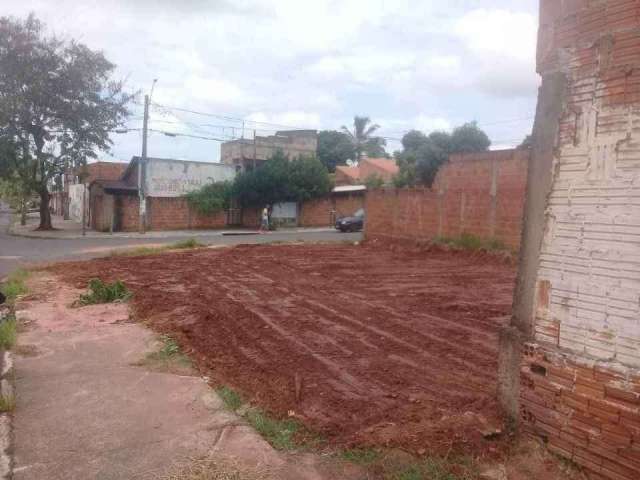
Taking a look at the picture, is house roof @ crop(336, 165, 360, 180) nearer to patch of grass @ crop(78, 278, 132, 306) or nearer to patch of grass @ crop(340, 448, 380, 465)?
patch of grass @ crop(78, 278, 132, 306)

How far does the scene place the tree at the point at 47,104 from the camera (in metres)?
24.8

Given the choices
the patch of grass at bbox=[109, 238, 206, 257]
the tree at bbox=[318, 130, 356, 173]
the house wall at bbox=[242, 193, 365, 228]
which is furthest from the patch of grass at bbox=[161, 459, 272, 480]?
the tree at bbox=[318, 130, 356, 173]

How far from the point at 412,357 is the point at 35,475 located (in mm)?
3778

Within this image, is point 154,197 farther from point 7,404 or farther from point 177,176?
point 7,404

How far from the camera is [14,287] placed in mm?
10133

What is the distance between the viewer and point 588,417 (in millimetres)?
3240

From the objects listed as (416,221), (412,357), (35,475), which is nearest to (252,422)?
(35,475)

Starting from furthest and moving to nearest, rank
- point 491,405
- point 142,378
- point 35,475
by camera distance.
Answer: point 142,378 < point 491,405 < point 35,475

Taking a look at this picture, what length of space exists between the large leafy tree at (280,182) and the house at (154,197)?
1.81 meters

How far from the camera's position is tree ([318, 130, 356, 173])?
53.6m

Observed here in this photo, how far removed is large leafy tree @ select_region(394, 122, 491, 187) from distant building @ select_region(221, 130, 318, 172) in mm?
8582

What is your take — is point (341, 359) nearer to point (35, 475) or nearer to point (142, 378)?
point (142, 378)

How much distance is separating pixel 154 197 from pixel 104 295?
2188 cm

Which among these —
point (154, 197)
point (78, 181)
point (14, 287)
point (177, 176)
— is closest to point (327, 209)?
point (177, 176)
